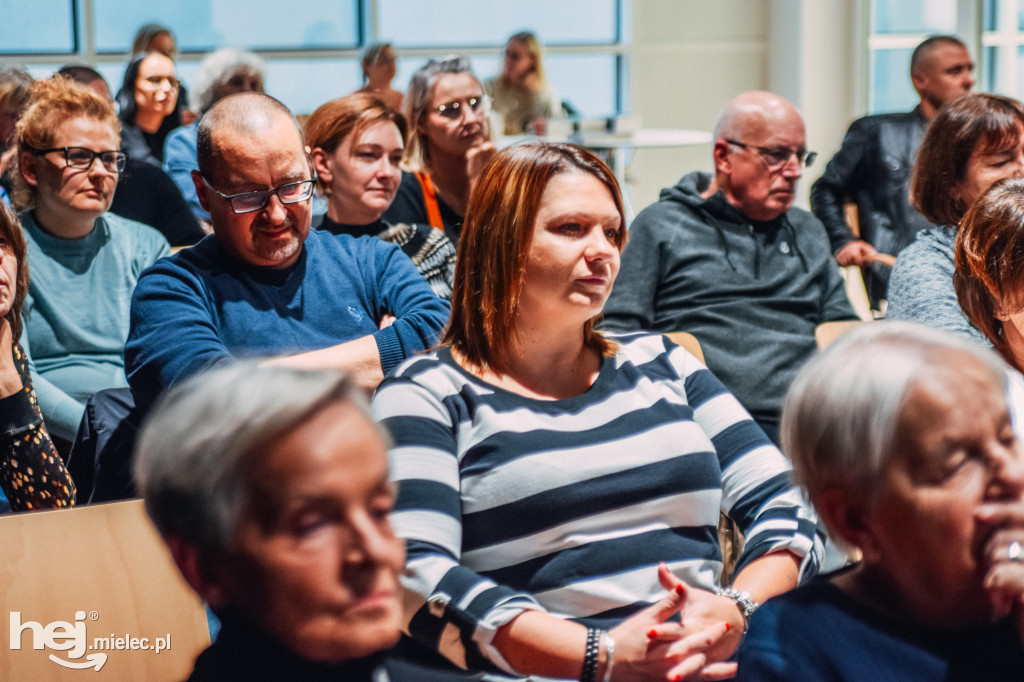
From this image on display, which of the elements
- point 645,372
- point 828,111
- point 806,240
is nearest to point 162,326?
point 645,372

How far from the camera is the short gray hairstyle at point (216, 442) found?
610mm

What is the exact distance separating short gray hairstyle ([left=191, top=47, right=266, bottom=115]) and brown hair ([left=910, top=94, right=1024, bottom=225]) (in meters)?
3.18

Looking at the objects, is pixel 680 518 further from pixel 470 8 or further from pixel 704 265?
pixel 470 8

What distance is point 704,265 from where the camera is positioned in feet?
9.60

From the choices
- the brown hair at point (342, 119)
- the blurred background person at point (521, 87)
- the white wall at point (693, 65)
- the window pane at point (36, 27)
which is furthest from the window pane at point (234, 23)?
the brown hair at point (342, 119)

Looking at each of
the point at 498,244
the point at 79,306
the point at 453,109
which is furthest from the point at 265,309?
the point at 453,109

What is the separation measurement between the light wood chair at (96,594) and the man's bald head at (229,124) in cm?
87

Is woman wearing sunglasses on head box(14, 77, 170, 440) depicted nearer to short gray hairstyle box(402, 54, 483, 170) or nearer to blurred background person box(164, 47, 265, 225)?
short gray hairstyle box(402, 54, 483, 170)

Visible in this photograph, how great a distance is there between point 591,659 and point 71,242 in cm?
207

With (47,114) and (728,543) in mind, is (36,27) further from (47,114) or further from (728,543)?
(728,543)

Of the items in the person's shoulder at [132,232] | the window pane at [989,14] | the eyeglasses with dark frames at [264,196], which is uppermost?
the window pane at [989,14]

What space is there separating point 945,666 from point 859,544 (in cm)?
12

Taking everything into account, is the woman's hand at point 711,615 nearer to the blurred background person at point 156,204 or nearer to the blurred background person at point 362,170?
the blurred background person at point 362,170

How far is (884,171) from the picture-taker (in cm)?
436
